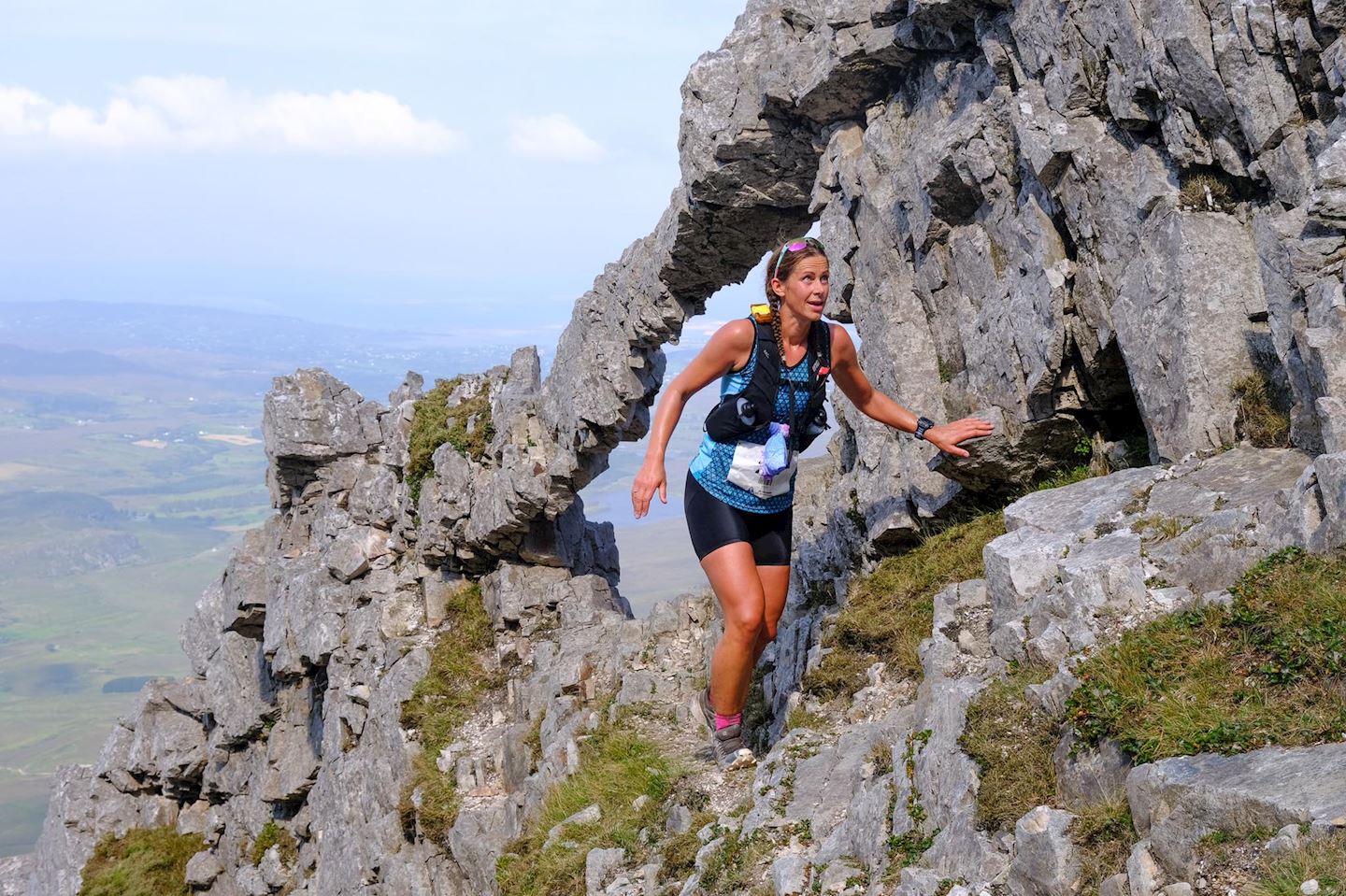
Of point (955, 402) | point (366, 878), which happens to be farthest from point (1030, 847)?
point (366, 878)

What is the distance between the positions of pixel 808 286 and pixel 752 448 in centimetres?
185

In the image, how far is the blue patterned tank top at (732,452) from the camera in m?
12.1

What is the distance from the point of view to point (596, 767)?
17.0 meters

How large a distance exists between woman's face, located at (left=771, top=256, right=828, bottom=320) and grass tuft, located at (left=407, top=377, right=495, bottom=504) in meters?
17.8

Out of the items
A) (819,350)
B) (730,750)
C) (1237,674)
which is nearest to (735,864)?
(730,750)

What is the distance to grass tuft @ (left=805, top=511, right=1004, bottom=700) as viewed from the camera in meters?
13.8

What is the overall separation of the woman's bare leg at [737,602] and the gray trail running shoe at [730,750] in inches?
52.1

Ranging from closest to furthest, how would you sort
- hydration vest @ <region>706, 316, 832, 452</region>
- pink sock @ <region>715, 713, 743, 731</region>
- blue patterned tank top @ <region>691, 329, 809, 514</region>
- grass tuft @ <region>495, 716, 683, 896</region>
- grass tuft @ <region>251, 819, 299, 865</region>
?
hydration vest @ <region>706, 316, 832, 452</region> → blue patterned tank top @ <region>691, 329, 809, 514</region> → pink sock @ <region>715, 713, 743, 731</region> → grass tuft @ <region>495, 716, 683, 896</region> → grass tuft @ <region>251, 819, 299, 865</region>

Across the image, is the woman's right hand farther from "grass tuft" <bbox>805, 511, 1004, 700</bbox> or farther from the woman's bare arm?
"grass tuft" <bbox>805, 511, 1004, 700</bbox>

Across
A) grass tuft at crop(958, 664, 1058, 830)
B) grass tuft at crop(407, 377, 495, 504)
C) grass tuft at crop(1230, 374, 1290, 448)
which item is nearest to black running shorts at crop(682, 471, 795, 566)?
grass tuft at crop(958, 664, 1058, 830)

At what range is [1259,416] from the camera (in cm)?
1154

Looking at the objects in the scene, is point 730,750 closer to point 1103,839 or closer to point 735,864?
point 735,864

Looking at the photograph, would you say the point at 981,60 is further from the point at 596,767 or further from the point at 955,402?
the point at 596,767

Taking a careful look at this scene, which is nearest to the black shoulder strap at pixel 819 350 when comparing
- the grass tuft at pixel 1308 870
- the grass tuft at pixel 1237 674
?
the grass tuft at pixel 1237 674
